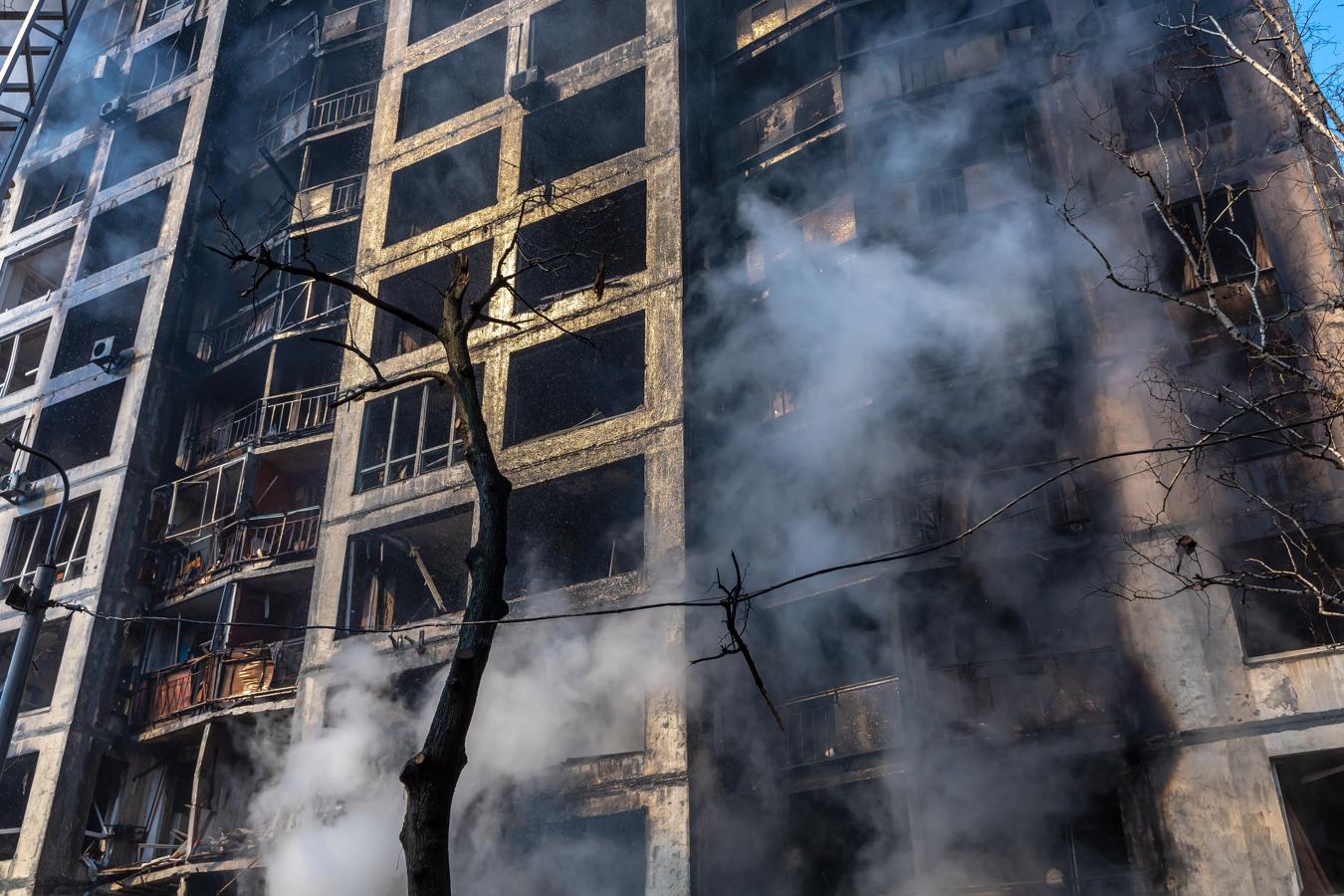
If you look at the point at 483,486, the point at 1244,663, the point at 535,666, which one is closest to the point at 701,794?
the point at 535,666

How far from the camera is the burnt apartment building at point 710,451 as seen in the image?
1548cm

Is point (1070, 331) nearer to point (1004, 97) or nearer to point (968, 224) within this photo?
point (968, 224)

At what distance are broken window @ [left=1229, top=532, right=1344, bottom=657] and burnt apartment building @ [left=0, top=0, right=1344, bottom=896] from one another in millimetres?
64

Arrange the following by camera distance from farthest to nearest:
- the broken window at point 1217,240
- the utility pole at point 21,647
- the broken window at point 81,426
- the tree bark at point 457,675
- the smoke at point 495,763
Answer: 1. the broken window at point 81,426
2. the broken window at point 1217,240
3. the smoke at point 495,763
4. the utility pole at point 21,647
5. the tree bark at point 457,675

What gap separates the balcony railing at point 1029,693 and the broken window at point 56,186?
87.6ft

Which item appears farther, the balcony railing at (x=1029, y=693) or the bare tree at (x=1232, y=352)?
the balcony railing at (x=1029, y=693)

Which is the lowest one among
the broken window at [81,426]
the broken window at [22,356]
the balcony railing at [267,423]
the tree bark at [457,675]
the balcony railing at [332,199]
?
the tree bark at [457,675]

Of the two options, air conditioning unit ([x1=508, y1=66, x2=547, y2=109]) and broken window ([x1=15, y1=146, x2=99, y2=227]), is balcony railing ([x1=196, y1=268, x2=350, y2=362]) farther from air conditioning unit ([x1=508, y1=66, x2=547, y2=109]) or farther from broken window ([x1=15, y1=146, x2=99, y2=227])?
broken window ([x1=15, y1=146, x2=99, y2=227])

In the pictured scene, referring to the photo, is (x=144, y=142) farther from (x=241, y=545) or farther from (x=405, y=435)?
(x=405, y=435)

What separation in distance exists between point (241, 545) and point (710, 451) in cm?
1019

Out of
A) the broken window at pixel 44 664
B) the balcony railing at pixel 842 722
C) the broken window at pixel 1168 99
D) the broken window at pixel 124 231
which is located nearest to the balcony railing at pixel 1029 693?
the balcony railing at pixel 842 722

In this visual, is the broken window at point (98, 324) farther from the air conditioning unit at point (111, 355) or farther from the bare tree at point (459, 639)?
the bare tree at point (459, 639)

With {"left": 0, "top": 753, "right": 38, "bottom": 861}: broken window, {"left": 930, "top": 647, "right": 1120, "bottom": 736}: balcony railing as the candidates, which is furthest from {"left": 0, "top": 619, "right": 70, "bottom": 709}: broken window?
{"left": 930, "top": 647, "right": 1120, "bottom": 736}: balcony railing

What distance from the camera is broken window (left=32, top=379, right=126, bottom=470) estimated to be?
27562mm
